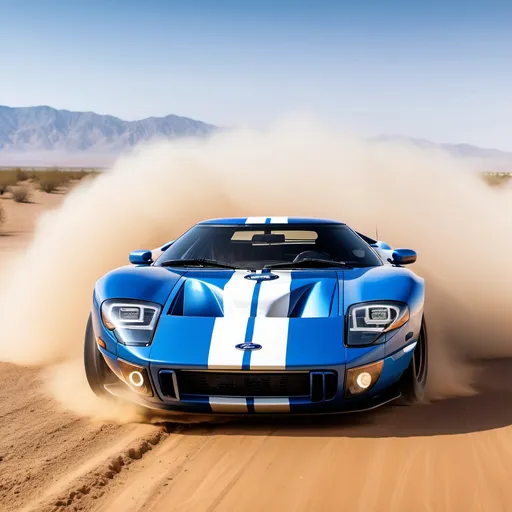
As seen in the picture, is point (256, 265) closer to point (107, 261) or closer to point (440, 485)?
point (440, 485)

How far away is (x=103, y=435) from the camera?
4.40 meters

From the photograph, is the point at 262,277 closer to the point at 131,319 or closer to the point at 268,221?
the point at 131,319

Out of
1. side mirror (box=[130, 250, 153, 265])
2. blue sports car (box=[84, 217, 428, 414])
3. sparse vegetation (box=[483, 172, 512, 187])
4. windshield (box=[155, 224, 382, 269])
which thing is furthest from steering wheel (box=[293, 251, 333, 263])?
sparse vegetation (box=[483, 172, 512, 187])

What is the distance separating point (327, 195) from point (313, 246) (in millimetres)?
12005

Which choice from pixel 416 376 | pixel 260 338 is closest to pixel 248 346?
pixel 260 338

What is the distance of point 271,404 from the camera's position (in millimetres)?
4129

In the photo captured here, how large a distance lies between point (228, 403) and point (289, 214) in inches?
521

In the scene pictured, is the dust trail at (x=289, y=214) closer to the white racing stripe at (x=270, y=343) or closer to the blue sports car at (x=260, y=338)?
the blue sports car at (x=260, y=338)

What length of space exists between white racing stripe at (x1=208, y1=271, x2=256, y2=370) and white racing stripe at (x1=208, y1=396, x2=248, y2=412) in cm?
19

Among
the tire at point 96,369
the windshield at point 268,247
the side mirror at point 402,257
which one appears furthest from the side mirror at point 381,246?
the tire at point 96,369

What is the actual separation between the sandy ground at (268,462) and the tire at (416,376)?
0.12 m

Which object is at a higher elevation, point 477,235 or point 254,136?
point 254,136

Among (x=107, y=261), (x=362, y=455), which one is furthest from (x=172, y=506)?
(x=107, y=261)

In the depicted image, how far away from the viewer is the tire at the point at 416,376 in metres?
4.61
